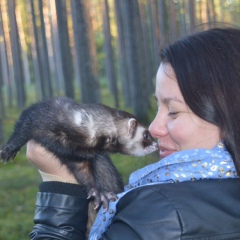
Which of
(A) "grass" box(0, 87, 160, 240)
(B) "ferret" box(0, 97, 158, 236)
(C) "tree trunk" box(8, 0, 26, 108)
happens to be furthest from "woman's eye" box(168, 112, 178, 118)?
(C) "tree trunk" box(8, 0, 26, 108)

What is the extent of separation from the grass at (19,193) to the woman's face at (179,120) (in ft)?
6.62

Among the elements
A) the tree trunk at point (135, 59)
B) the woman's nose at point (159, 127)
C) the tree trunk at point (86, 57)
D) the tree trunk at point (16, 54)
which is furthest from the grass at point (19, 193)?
the tree trunk at point (16, 54)

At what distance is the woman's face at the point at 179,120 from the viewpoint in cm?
166

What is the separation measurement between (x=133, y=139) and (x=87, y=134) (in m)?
0.32

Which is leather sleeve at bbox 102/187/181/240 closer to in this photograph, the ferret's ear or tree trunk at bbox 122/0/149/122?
the ferret's ear

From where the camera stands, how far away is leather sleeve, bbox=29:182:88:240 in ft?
6.05

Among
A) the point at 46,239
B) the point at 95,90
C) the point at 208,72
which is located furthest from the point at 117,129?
the point at 95,90

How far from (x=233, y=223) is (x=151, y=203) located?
0.22 meters

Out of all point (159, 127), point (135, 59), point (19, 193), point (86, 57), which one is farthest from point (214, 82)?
point (135, 59)

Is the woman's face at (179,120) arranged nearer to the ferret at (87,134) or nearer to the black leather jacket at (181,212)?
the black leather jacket at (181,212)

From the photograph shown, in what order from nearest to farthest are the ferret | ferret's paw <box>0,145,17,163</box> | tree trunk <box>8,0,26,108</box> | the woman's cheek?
the woman's cheek, the ferret, ferret's paw <box>0,145,17,163</box>, tree trunk <box>8,0,26,108</box>

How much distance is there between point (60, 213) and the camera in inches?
73.7

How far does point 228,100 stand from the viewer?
1579 millimetres

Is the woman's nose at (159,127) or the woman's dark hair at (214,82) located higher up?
the woman's dark hair at (214,82)
